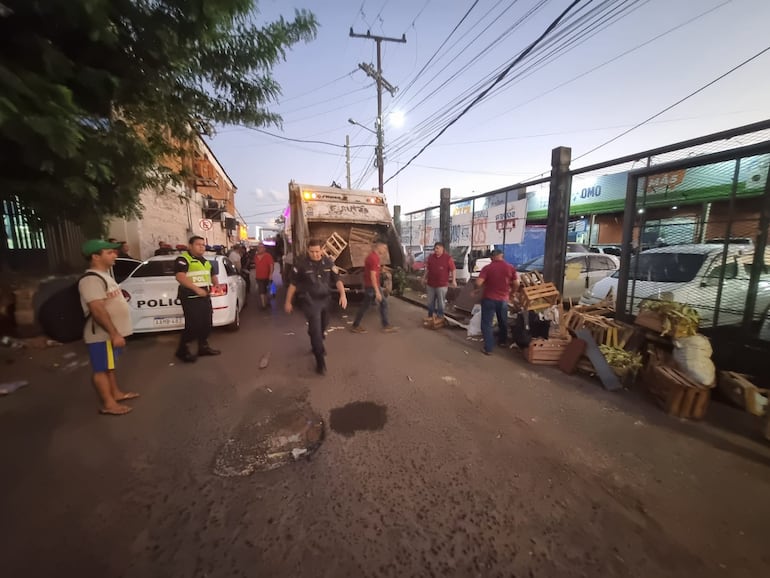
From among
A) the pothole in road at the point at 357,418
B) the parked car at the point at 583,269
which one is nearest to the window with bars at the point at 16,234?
the pothole in road at the point at 357,418

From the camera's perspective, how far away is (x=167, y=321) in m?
5.66

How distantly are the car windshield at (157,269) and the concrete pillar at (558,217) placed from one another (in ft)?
21.6

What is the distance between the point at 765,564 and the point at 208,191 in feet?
100

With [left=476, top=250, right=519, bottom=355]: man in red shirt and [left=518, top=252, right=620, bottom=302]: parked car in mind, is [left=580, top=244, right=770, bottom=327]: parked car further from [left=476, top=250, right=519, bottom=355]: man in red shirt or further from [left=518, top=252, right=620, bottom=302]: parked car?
[left=518, top=252, right=620, bottom=302]: parked car

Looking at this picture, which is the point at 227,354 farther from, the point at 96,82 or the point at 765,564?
the point at 765,564

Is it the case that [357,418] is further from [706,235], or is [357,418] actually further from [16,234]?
[16,234]

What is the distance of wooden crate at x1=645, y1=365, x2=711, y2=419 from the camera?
354cm

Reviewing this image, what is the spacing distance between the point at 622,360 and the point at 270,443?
177 inches

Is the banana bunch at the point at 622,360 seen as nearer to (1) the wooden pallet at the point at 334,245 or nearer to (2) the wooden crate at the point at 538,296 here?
(2) the wooden crate at the point at 538,296

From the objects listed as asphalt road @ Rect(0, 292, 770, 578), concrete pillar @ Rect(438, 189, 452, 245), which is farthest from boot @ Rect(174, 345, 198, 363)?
concrete pillar @ Rect(438, 189, 452, 245)

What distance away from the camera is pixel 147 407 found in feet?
11.8

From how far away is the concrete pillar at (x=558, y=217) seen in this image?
659 centimetres

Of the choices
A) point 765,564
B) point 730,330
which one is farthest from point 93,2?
point 730,330

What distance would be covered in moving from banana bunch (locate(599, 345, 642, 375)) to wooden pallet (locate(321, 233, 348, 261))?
647 centimetres
